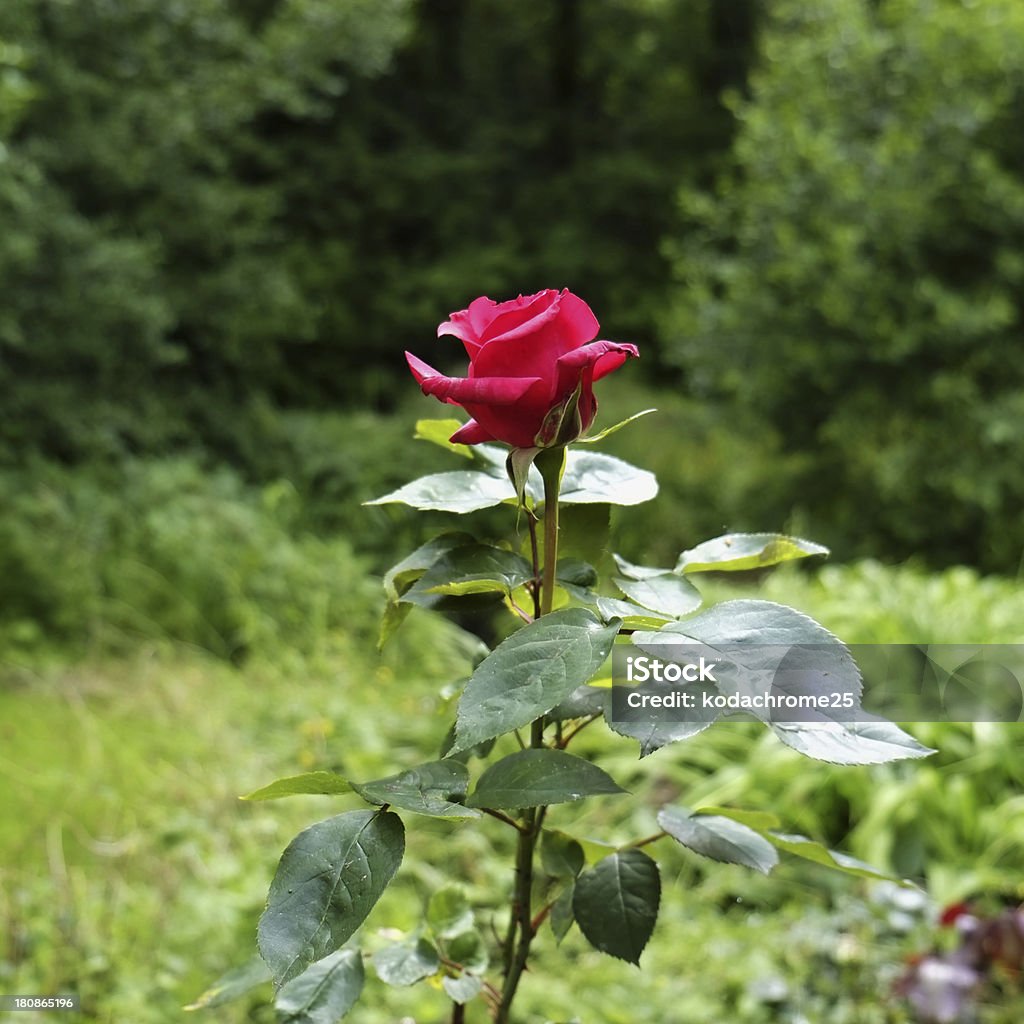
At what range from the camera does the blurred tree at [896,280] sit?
15.1 ft

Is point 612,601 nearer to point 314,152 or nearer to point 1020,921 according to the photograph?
point 1020,921

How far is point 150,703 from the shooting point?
3051 millimetres

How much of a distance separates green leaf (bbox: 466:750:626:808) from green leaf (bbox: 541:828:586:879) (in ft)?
0.40

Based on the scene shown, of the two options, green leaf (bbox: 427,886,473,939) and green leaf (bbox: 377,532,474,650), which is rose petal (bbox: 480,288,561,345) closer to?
green leaf (bbox: 377,532,474,650)

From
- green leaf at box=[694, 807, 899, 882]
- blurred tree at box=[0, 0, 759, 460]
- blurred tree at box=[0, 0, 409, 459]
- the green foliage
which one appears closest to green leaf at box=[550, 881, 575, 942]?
green leaf at box=[694, 807, 899, 882]

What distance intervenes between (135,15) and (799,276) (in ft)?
10.1

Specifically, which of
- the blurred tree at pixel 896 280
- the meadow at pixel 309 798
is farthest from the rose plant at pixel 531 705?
the blurred tree at pixel 896 280

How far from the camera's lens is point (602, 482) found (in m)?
0.72

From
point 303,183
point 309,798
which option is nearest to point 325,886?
point 309,798

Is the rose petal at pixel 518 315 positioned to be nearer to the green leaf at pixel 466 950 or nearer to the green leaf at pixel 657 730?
the green leaf at pixel 657 730

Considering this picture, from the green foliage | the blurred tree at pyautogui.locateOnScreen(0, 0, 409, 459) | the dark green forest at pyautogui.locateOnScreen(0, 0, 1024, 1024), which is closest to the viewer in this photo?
the dark green forest at pyautogui.locateOnScreen(0, 0, 1024, 1024)

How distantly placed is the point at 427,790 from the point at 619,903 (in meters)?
0.20

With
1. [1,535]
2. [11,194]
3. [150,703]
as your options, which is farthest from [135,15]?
[150,703]

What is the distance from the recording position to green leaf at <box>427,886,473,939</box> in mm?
755
